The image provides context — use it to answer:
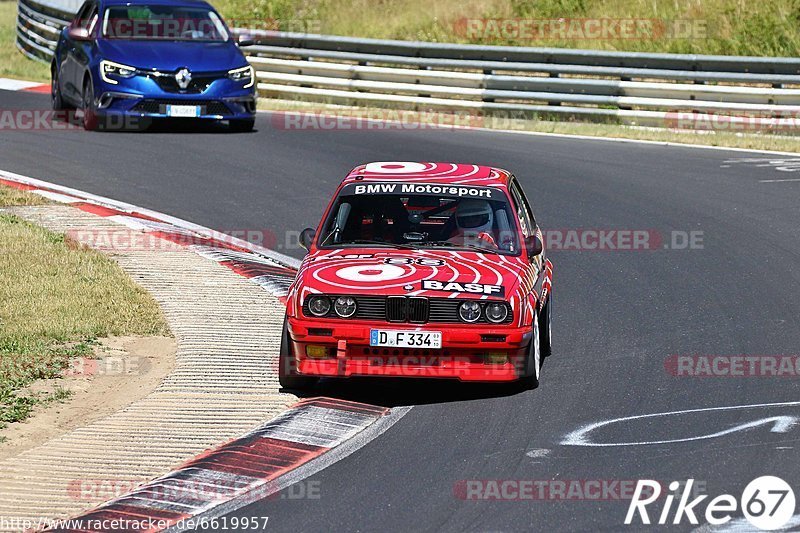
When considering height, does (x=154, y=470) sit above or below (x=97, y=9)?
below

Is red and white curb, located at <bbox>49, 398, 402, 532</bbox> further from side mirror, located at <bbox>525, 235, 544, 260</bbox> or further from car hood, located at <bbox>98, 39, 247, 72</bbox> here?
car hood, located at <bbox>98, 39, 247, 72</bbox>

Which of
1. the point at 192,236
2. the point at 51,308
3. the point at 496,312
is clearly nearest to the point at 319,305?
the point at 496,312

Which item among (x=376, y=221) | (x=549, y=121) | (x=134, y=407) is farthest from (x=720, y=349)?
(x=549, y=121)

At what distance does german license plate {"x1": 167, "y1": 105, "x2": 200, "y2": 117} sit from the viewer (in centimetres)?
1981

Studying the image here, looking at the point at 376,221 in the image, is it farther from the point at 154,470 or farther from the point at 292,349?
the point at 154,470

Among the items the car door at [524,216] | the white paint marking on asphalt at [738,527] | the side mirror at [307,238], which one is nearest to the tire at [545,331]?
the car door at [524,216]

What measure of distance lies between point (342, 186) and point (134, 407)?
2.42m

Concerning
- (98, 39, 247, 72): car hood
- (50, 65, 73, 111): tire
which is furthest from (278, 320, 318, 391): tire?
(50, 65, 73, 111): tire

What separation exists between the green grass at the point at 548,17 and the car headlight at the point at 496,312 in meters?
17.7

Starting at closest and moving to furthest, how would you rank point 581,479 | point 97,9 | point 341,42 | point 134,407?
point 581,479
point 134,407
point 97,9
point 341,42

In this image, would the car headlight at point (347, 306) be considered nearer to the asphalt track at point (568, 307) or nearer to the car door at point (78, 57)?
the asphalt track at point (568, 307)

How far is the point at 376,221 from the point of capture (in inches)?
405

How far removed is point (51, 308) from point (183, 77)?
29.0 feet

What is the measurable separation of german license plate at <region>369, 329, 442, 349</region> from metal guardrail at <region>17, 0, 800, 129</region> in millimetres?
12914
